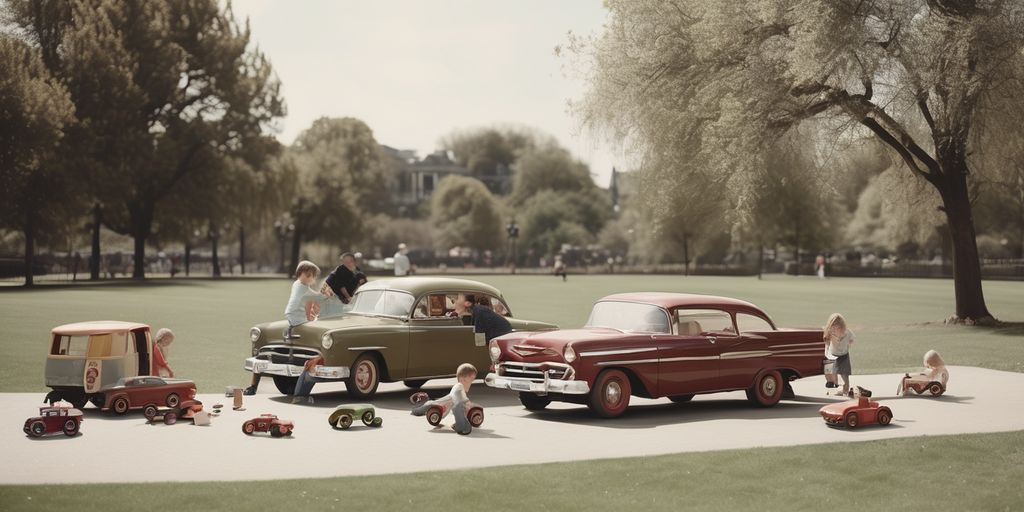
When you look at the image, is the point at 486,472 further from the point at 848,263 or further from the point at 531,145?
the point at 531,145

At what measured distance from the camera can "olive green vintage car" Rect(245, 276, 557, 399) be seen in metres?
15.6

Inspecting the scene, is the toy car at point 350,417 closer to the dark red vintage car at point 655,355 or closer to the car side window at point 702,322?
the dark red vintage car at point 655,355

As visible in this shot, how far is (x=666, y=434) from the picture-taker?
12.8m

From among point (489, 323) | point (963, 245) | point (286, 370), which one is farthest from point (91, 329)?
point (963, 245)

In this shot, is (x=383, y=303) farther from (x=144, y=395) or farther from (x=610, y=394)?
(x=610, y=394)

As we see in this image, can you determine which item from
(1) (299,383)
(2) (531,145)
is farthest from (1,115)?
(2) (531,145)

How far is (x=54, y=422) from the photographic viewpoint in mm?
12258

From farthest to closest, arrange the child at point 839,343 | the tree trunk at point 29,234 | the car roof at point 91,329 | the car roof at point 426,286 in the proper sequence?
the tree trunk at point 29,234 → the car roof at point 426,286 → the child at point 839,343 → the car roof at point 91,329

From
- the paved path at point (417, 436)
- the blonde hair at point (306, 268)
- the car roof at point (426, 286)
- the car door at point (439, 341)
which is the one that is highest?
the blonde hair at point (306, 268)

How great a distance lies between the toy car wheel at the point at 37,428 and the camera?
478 inches

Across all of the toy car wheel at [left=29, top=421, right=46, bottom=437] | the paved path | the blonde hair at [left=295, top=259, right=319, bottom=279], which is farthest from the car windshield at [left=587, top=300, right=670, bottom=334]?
the toy car wheel at [left=29, top=421, right=46, bottom=437]

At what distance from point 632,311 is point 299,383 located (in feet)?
14.9

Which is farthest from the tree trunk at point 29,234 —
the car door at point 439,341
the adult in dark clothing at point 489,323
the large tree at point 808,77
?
the adult in dark clothing at point 489,323

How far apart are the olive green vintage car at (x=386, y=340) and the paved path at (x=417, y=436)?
0.45 m
